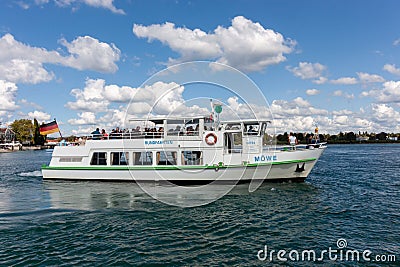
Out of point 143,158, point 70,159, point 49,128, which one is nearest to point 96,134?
point 70,159

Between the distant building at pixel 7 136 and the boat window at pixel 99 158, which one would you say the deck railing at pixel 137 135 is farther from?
the distant building at pixel 7 136

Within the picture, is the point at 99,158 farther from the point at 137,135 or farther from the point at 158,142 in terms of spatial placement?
the point at 158,142

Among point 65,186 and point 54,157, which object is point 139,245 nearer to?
point 65,186

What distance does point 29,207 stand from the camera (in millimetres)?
14859

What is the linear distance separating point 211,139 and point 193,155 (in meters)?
1.78

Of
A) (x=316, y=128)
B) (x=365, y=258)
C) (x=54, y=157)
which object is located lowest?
(x=365, y=258)

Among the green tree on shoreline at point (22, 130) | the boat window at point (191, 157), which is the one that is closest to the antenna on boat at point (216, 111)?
the boat window at point (191, 157)

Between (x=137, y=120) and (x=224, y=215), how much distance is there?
11.4m

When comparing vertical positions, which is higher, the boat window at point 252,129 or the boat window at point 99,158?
the boat window at point 252,129

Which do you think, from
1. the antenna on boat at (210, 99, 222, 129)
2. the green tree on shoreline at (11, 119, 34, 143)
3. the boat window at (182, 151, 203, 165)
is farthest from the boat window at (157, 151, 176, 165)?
the green tree on shoreline at (11, 119, 34, 143)

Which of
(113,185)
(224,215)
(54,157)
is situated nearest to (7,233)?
(224,215)

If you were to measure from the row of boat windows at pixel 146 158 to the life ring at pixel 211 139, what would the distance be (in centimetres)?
99

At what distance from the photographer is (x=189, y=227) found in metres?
11.6

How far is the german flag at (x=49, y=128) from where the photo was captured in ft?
95.9
